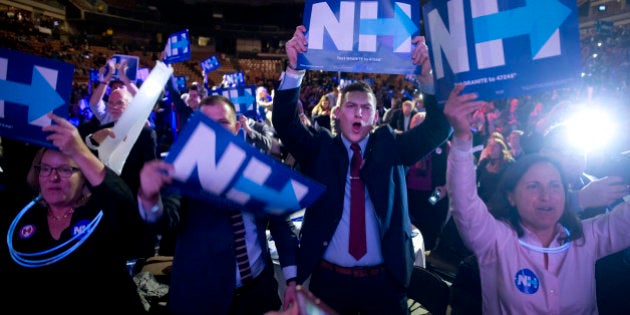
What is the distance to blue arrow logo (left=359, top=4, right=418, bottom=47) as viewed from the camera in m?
1.89

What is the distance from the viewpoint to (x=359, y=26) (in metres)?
1.91

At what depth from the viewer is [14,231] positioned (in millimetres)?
1570

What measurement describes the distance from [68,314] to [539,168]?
2.11m

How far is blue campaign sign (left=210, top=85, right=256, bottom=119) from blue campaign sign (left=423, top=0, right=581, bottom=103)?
364 centimetres

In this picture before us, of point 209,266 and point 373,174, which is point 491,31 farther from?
point 209,266

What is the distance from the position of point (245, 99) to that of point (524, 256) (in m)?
4.08

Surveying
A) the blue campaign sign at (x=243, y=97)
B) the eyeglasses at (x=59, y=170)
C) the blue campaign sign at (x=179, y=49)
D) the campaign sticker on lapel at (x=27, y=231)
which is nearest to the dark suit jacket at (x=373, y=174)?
the eyeglasses at (x=59, y=170)

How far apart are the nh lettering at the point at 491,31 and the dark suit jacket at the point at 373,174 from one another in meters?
0.31

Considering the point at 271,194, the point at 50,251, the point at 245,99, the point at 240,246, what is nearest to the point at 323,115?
the point at 245,99

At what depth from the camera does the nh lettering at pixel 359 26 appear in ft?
6.20

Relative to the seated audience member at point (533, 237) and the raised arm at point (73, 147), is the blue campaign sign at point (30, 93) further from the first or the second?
the seated audience member at point (533, 237)

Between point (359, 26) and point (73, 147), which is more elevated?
point (359, 26)

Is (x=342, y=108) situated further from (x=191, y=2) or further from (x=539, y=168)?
(x=191, y=2)

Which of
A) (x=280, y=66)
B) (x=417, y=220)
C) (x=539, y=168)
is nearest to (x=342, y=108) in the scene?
(x=539, y=168)
